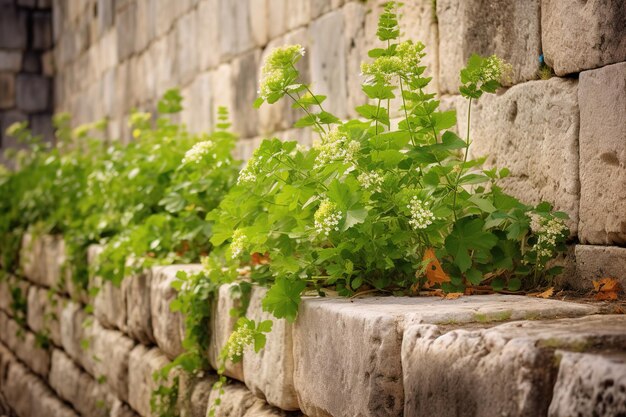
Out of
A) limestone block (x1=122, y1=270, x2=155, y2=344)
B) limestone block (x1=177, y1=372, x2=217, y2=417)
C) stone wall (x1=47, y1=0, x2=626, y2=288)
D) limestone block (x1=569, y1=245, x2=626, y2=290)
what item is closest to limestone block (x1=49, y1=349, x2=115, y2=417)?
limestone block (x1=122, y1=270, x2=155, y2=344)

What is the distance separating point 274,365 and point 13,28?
1178 cm

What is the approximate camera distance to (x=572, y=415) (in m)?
1.69

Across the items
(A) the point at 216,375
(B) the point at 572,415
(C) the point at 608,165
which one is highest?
(C) the point at 608,165

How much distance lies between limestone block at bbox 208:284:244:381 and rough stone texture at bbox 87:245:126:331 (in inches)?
50.8

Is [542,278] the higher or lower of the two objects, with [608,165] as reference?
lower

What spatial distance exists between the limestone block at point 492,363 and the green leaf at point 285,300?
58cm

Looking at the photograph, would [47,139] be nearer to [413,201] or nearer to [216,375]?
[216,375]

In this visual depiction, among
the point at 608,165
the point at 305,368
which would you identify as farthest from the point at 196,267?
the point at 608,165

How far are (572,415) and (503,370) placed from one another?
0.21 metres

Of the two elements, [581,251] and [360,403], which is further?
[581,251]

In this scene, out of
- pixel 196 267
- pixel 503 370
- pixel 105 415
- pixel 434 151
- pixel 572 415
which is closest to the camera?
pixel 572 415

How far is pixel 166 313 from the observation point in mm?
3990

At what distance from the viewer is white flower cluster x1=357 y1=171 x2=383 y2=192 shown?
2680 mm

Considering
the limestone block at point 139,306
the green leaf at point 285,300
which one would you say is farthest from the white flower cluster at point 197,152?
the green leaf at point 285,300
